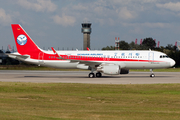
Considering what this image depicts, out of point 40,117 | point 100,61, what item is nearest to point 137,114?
point 40,117

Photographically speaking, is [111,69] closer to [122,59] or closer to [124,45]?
[122,59]

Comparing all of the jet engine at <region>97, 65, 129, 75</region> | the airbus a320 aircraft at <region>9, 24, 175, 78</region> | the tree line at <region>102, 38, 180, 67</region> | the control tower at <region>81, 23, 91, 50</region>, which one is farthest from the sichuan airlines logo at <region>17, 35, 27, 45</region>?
the control tower at <region>81, 23, 91, 50</region>

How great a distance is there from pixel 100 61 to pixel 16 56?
12.9 metres

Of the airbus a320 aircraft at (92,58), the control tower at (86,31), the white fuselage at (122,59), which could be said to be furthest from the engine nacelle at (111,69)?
the control tower at (86,31)

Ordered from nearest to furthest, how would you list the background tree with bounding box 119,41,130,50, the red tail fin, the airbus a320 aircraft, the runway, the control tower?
the runway → the airbus a320 aircraft → the red tail fin → the background tree with bounding box 119,41,130,50 → the control tower

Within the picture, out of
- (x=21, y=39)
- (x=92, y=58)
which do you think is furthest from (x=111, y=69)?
(x=21, y=39)

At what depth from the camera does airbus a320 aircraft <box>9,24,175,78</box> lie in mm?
38750

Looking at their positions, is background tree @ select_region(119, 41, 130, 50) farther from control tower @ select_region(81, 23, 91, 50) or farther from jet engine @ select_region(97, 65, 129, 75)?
jet engine @ select_region(97, 65, 129, 75)

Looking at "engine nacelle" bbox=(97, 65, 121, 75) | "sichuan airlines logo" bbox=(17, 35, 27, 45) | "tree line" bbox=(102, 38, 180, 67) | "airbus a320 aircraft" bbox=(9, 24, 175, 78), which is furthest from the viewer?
"tree line" bbox=(102, 38, 180, 67)

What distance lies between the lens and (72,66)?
40531 millimetres

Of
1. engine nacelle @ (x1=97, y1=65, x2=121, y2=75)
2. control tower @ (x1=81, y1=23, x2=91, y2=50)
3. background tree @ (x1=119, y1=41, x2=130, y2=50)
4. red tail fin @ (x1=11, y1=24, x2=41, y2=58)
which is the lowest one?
engine nacelle @ (x1=97, y1=65, x2=121, y2=75)

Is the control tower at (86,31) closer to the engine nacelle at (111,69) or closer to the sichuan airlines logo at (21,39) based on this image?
the sichuan airlines logo at (21,39)

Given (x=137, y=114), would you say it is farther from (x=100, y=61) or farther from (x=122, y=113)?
(x=100, y=61)

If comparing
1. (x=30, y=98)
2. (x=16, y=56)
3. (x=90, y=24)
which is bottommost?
(x=30, y=98)
